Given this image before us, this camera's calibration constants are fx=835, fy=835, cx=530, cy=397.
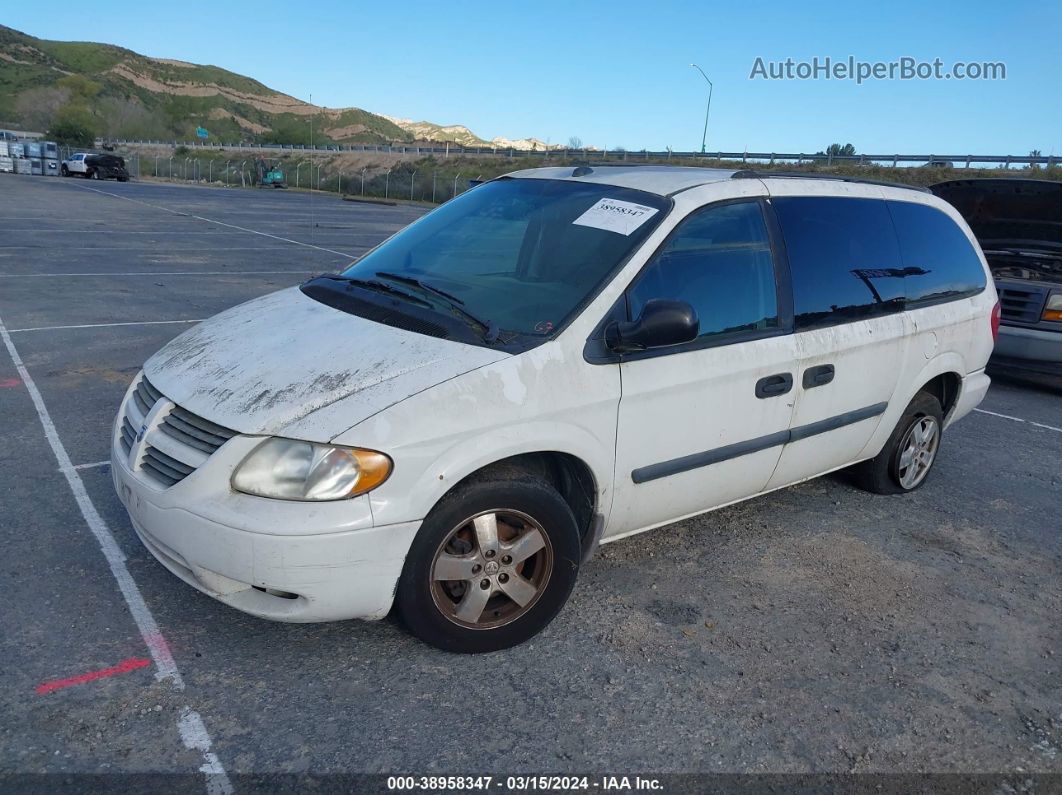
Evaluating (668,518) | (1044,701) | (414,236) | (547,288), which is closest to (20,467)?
(414,236)

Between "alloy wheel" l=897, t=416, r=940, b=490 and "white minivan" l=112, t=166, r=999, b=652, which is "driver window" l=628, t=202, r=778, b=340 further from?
"alloy wheel" l=897, t=416, r=940, b=490

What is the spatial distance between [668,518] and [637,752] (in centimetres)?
124

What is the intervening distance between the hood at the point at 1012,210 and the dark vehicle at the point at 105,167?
158 ft

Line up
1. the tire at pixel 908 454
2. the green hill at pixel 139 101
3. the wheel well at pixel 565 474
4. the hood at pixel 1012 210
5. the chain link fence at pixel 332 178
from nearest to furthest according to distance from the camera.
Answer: the wheel well at pixel 565 474 < the tire at pixel 908 454 < the hood at pixel 1012 210 < the chain link fence at pixel 332 178 < the green hill at pixel 139 101

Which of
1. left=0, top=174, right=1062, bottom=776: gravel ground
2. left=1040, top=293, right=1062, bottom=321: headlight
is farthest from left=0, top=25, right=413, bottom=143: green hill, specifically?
left=0, top=174, right=1062, bottom=776: gravel ground

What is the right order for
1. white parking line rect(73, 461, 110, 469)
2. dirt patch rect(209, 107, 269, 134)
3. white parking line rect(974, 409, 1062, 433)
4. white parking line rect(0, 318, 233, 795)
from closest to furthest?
white parking line rect(0, 318, 233, 795) → white parking line rect(73, 461, 110, 469) → white parking line rect(974, 409, 1062, 433) → dirt patch rect(209, 107, 269, 134)

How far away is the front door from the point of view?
334 centimetres

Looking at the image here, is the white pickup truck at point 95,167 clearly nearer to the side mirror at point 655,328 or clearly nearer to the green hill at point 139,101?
the green hill at point 139,101

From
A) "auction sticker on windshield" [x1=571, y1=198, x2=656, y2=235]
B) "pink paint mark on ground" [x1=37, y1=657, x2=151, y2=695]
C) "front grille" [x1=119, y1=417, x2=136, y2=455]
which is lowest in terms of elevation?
"pink paint mark on ground" [x1=37, y1=657, x2=151, y2=695]

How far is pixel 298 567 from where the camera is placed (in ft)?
8.69

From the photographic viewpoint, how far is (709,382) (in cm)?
350

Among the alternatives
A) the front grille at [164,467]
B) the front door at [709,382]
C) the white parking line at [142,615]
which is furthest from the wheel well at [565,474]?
the white parking line at [142,615]

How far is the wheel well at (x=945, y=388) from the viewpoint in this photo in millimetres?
4969

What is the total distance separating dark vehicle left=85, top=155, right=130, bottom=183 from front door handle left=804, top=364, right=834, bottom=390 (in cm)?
5077
